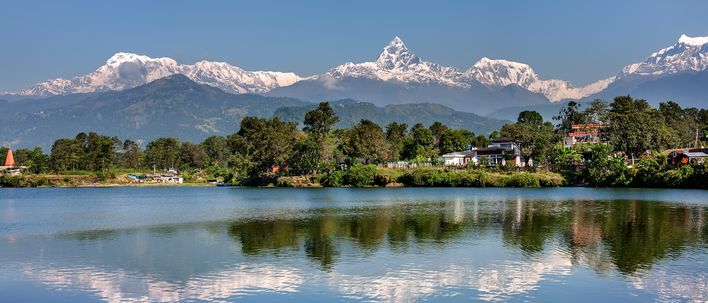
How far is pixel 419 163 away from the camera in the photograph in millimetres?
128875

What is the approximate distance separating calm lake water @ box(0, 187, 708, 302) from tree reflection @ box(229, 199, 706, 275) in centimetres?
12

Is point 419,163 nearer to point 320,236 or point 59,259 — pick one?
point 320,236

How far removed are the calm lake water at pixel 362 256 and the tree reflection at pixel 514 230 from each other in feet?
0.40

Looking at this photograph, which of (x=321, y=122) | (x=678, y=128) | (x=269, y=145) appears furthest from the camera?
(x=321, y=122)

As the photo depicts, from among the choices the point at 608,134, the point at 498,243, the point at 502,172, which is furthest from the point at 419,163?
the point at 498,243

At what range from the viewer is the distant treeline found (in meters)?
101

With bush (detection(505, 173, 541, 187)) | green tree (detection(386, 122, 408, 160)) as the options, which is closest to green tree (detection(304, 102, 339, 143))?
green tree (detection(386, 122, 408, 160))

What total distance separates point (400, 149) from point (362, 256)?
116041 mm

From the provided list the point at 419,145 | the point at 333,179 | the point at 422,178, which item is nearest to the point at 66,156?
the point at 333,179

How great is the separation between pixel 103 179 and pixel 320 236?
120m

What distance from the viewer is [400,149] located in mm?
149000

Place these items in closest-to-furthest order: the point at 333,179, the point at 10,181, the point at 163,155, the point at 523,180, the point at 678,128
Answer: the point at 523,180, the point at 333,179, the point at 10,181, the point at 678,128, the point at 163,155

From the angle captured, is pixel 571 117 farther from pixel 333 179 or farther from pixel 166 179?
pixel 166 179

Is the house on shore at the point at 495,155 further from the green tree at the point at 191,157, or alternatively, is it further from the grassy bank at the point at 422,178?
the green tree at the point at 191,157
